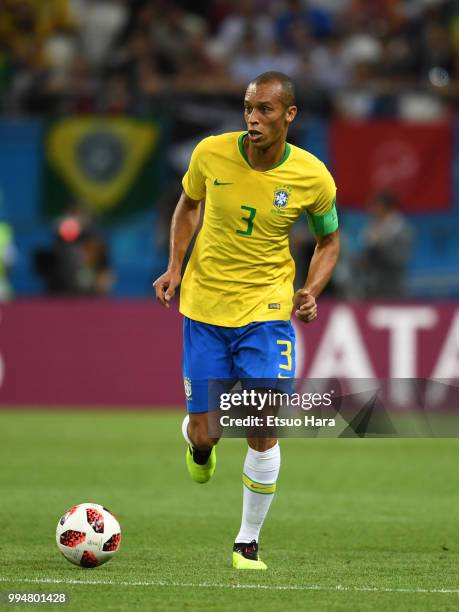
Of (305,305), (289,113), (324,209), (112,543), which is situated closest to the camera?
(305,305)

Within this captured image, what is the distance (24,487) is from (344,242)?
749cm

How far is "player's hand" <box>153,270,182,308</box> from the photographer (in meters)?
6.99

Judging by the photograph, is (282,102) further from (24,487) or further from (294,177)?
(24,487)

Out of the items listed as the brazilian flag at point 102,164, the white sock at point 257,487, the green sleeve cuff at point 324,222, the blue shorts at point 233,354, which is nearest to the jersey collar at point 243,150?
the green sleeve cuff at point 324,222

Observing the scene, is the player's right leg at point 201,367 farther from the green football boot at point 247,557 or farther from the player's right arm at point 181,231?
the green football boot at point 247,557

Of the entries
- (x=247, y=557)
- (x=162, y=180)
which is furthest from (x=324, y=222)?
(x=162, y=180)

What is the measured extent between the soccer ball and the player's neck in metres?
1.92

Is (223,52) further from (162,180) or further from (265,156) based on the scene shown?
(265,156)

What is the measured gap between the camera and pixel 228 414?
673 centimetres

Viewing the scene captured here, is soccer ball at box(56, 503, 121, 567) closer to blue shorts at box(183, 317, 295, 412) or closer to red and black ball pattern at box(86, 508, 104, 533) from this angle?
red and black ball pattern at box(86, 508, 104, 533)

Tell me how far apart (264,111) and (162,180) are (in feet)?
34.2

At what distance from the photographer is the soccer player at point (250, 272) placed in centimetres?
699

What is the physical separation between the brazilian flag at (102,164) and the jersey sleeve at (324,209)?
10.1 metres

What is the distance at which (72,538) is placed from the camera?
673cm
